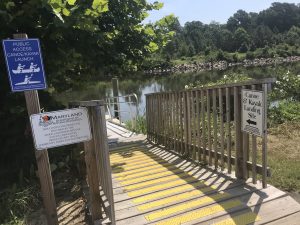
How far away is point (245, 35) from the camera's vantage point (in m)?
Result: 100

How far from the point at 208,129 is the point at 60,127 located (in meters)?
2.29

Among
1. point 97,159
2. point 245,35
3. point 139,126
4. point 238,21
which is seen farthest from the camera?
point 238,21

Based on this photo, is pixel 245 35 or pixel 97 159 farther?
pixel 245 35

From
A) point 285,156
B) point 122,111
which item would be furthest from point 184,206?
point 122,111

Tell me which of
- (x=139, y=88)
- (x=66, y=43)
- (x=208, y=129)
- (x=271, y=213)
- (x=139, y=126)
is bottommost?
(x=139, y=88)

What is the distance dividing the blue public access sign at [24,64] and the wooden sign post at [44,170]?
128mm

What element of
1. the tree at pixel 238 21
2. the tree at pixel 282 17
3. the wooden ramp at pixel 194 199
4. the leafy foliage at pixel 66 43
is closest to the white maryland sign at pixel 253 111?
the wooden ramp at pixel 194 199

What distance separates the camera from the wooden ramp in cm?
333

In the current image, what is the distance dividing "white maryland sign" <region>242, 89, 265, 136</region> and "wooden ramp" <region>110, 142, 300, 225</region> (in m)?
0.69

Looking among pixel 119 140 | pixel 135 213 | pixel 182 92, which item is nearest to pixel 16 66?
pixel 135 213

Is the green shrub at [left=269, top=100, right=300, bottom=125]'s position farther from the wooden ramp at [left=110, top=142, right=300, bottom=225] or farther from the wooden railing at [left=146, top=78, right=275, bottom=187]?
the wooden ramp at [left=110, top=142, right=300, bottom=225]

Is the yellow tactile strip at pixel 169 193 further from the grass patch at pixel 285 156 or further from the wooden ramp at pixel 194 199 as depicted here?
the grass patch at pixel 285 156

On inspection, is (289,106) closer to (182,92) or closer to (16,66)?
(182,92)

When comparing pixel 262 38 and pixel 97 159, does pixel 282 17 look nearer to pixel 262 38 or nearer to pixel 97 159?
pixel 262 38
